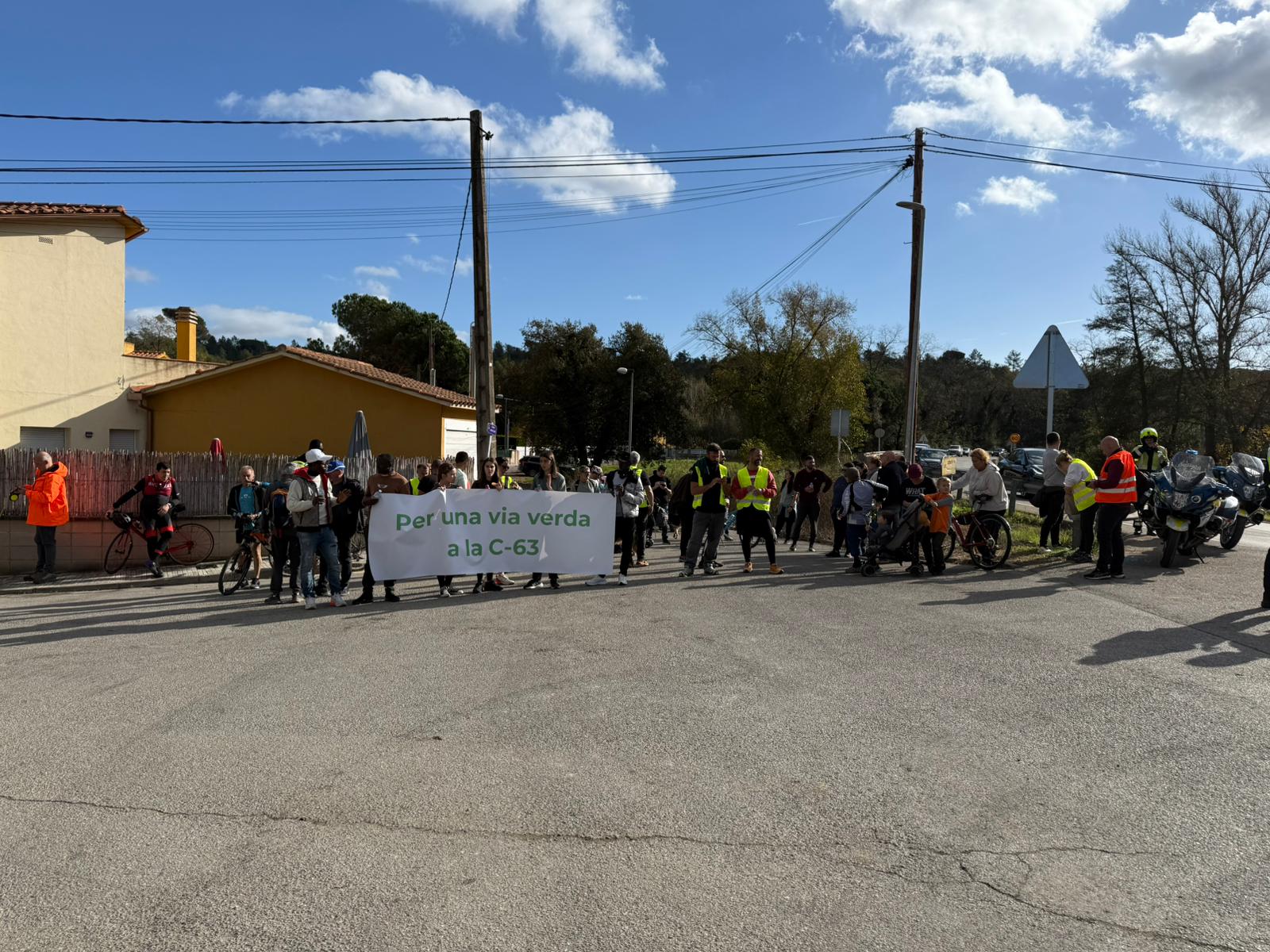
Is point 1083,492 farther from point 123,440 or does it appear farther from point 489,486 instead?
point 123,440

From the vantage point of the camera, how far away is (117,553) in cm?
1390

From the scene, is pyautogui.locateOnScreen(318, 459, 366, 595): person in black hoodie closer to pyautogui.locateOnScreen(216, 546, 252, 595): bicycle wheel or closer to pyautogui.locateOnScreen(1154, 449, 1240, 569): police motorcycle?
pyautogui.locateOnScreen(216, 546, 252, 595): bicycle wheel

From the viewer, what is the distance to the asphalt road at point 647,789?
3262 mm

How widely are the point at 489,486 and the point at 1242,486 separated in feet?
36.8

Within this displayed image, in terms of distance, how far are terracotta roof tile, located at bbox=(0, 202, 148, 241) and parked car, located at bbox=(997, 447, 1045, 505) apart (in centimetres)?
2660

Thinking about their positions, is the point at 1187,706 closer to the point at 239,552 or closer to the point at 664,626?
the point at 664,626

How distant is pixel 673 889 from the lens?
3.46 metres

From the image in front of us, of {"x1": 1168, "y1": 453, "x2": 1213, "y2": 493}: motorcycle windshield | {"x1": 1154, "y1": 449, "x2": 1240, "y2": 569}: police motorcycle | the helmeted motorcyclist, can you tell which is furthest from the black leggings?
the helmeted motorcyclist

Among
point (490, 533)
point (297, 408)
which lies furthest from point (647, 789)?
point (297, 408)

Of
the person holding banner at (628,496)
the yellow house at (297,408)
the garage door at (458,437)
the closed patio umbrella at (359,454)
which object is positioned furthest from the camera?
the garage door at (458,437)

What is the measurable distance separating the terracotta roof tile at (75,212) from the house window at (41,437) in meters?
5.44

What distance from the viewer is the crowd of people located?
10.7 m

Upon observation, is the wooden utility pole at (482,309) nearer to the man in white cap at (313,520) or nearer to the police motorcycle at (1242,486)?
the man in white cap at (313,520)

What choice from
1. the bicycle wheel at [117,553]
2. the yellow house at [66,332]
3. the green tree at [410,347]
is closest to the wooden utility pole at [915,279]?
the bicycle wheel at [117,553]
